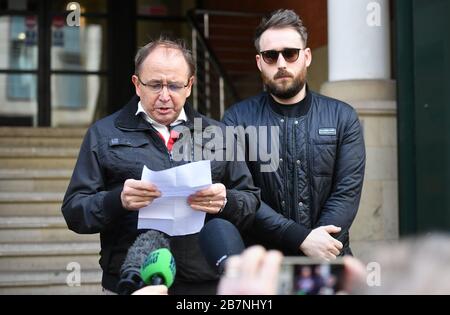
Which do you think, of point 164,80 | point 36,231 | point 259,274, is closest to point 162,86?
point 164,80

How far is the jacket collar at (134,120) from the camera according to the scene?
2830 mm

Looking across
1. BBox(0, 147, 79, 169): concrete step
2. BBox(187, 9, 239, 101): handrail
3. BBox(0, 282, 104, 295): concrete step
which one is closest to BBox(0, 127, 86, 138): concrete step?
BBox(0, 147, 79, 169): concrete step

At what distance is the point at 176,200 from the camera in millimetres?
2561

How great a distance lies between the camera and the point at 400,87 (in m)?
5.93

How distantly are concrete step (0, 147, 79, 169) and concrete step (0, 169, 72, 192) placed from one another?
337mm

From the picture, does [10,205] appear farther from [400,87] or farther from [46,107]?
[46,107]

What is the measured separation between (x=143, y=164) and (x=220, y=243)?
883 millimetres

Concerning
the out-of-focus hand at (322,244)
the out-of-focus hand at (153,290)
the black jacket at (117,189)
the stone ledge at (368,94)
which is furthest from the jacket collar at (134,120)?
the stone ledge at (368,94)

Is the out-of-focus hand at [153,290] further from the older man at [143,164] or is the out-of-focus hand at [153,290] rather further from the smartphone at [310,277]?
the older man at [143,164]

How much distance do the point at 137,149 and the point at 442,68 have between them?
138 inches

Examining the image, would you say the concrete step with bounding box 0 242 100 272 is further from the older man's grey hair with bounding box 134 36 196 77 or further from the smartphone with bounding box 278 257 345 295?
the smartphone with bounding box 278 257 345 295

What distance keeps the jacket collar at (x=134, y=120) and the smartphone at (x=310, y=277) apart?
136 centimetres

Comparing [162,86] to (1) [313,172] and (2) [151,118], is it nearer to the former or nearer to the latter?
(2) [151,118]

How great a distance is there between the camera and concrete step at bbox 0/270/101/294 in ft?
18.9
